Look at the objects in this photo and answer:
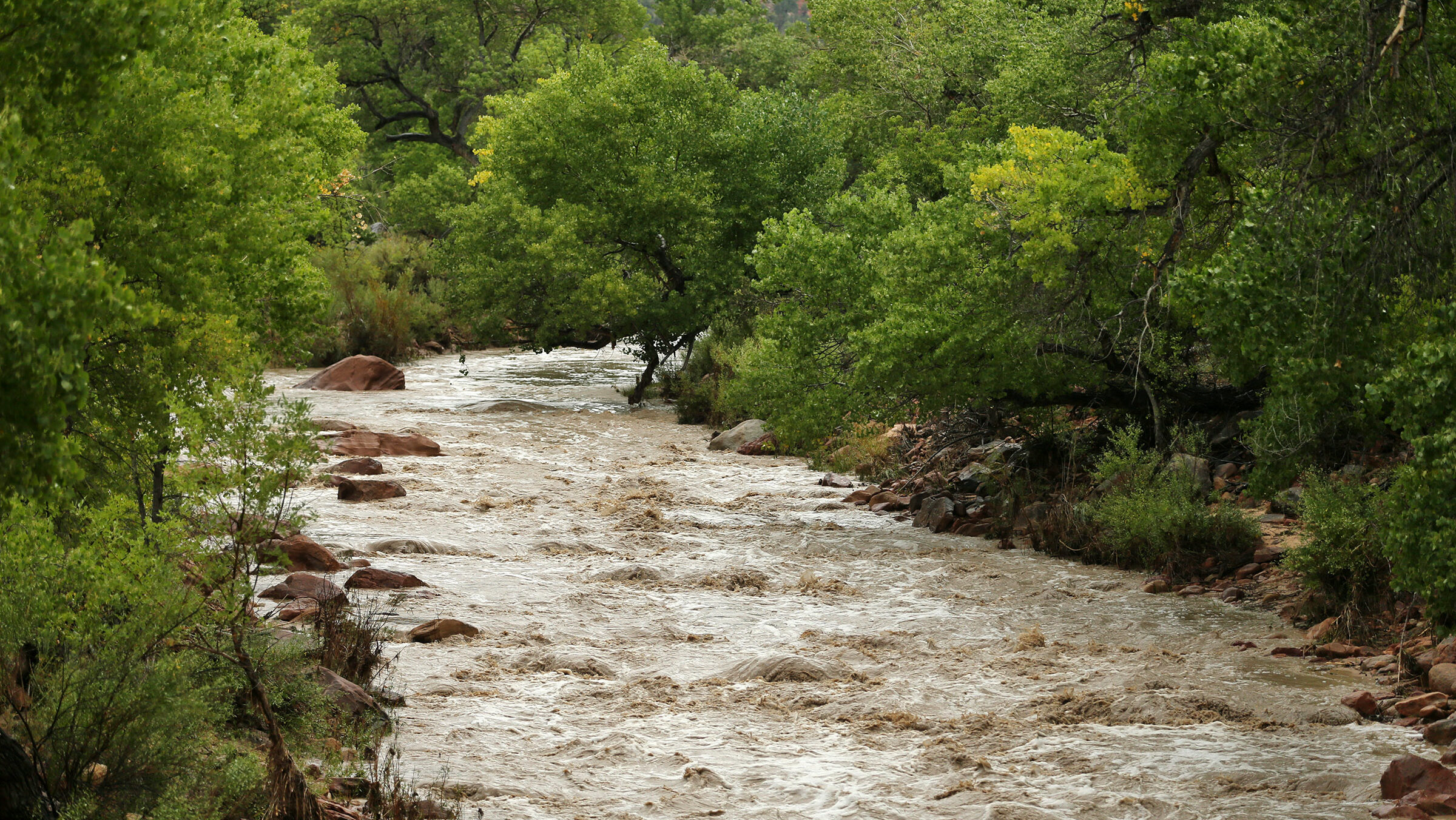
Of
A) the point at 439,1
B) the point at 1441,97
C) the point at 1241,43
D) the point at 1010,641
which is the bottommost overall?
the point at 1010,641

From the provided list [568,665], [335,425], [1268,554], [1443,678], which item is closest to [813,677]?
[568,665]

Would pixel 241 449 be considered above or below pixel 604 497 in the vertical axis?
above

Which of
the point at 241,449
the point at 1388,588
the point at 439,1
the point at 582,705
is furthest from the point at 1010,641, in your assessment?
the point at 439,1

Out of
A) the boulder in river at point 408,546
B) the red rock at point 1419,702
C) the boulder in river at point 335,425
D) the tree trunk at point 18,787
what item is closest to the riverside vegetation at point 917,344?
the tree trunk at point 18,787

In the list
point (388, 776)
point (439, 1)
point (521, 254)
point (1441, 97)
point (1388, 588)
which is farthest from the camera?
point (439, 1)

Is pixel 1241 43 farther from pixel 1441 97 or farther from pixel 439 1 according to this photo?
pixel 439 1

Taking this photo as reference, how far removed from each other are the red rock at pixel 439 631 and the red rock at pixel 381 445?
950 centimetres

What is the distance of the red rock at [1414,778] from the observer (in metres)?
6.43

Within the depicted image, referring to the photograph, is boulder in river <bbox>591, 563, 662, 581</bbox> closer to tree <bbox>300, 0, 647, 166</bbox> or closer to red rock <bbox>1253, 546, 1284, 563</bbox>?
red rock <bbox>1253, 546, 1284, 563</bbox>

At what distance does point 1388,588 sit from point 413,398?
2024 centimetres

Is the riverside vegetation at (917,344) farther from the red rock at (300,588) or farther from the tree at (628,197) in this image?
the tree at (628,197)

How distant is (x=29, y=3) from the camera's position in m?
4.23

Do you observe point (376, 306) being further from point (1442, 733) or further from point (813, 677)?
Result: point (1442, 733)

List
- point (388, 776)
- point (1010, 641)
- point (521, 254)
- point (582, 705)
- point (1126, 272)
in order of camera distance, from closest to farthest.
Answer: point (388, 776) < point (582, 705) < point (1010, 641) < point (1126, 272) < point (521, 254)
